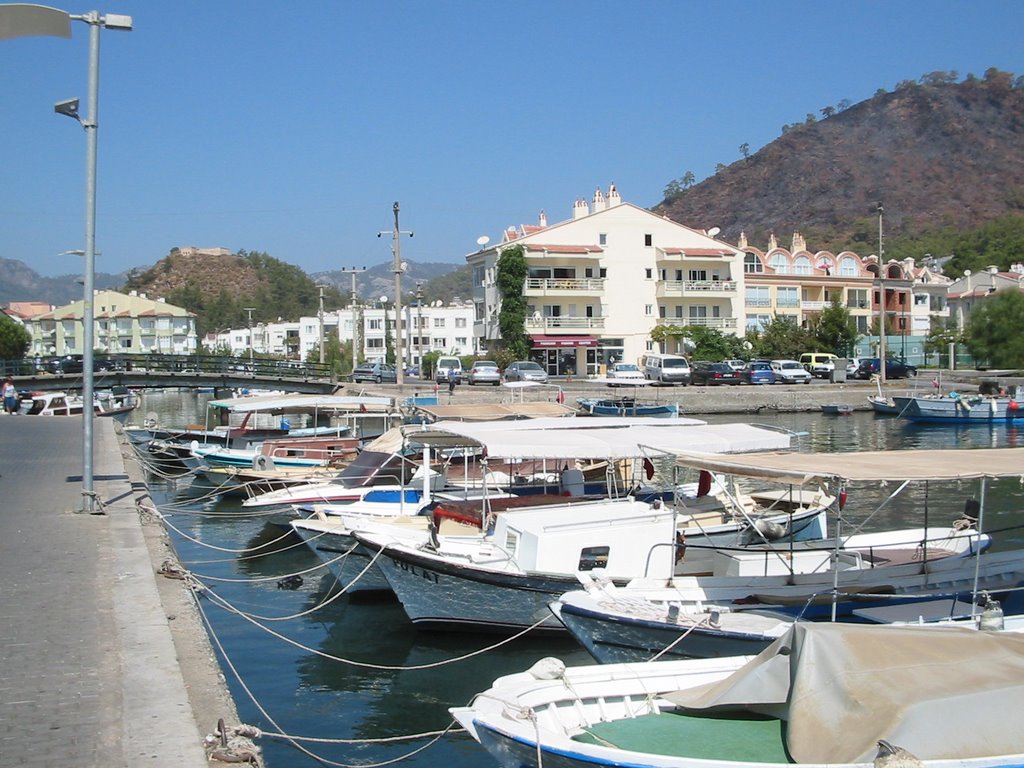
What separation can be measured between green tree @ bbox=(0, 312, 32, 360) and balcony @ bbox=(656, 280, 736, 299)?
5739cm

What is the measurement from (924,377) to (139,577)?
73808mm

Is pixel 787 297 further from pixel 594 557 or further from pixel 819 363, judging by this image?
pixel 594 557

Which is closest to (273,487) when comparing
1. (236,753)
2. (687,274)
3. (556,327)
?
(236,753)

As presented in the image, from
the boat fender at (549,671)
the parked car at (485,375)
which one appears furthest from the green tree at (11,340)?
the boat fender at (549,671)

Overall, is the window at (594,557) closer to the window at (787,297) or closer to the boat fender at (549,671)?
the boat fender at (549,671)

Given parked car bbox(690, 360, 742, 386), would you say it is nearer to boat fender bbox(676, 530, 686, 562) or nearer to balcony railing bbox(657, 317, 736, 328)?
balcony railing bbox(657, 317, 736, 328)

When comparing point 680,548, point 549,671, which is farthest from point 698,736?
point 680,548

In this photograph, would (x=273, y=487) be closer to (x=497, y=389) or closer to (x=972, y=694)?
(x=972, y=694)

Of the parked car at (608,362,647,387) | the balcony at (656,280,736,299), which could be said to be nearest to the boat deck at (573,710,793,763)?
the parked car at (608,362,647,387)

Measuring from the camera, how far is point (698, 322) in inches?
3332

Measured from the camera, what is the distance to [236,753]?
309 inches

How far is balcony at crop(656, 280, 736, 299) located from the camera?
8294cm

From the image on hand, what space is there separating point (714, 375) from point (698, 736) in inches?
2467

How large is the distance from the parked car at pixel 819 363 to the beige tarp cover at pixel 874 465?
2506 inches
